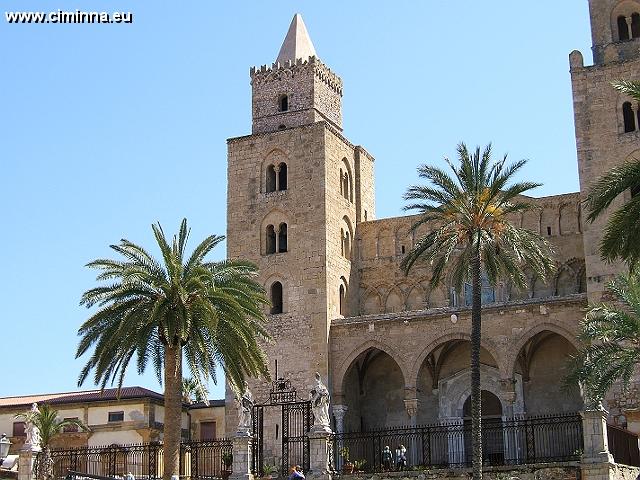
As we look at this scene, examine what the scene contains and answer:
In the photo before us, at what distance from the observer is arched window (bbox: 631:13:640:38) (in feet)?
126

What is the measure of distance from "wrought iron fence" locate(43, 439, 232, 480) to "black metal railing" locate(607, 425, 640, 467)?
37.1ft

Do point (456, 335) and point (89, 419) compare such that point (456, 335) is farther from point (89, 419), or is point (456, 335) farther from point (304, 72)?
point (89, 419)

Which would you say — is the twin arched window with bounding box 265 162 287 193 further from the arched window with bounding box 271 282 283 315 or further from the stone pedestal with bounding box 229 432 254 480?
the stone pedestal with bounding box 229 432 254 480

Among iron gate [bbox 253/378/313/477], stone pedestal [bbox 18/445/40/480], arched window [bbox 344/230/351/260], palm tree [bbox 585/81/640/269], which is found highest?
arched window [bbox 344/230/351/260]

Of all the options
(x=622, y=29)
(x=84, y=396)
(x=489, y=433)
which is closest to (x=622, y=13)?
(x=622, y=29)

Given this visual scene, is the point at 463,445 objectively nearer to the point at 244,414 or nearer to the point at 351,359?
the point at 351,359

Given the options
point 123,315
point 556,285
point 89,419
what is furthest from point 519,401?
point 89,419

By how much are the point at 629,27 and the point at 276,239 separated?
15.2m

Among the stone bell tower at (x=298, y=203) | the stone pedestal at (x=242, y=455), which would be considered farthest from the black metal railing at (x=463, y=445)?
the stone bell tower at (x=298, y=203)

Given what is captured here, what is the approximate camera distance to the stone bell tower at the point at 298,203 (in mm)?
40281

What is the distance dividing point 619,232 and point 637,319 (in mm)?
7795

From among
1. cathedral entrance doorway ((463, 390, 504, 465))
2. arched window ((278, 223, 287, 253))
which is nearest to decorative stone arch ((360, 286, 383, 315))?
arched window ((278, 223, 287, 253))

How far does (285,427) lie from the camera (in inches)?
1517

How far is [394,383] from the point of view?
4116 centimetres
